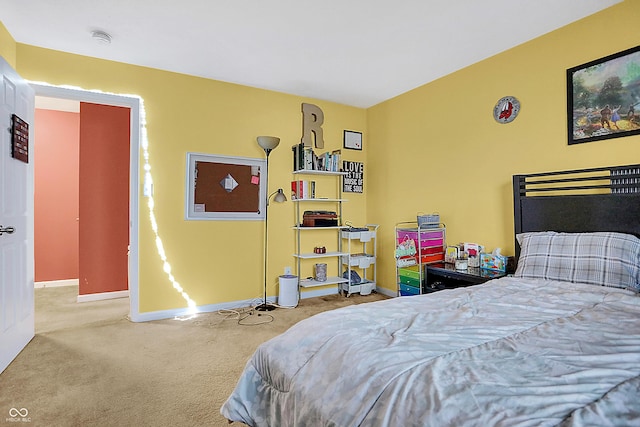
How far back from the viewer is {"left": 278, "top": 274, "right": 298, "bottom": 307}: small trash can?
3906 mm

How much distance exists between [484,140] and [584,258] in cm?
150

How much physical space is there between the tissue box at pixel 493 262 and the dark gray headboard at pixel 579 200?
154 millimetres

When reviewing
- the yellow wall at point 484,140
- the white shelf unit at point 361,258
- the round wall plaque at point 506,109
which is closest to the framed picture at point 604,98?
the yellow wall at point 484,140

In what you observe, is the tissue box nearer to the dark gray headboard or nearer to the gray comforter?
the dark gray headboard

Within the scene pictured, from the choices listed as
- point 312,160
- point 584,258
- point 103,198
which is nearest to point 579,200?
point 584,258

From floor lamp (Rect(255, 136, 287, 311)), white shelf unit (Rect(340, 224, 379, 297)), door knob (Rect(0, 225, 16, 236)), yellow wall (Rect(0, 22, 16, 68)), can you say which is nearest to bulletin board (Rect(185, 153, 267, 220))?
floor lamp (Rect(255, 136, 287, 311))

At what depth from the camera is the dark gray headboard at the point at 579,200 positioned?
225 centimetres

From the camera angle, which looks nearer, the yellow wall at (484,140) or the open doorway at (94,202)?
the yellow wall at (484,140)

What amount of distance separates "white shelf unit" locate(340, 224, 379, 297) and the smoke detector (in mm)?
3111

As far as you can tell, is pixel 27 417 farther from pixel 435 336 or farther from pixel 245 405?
pixel 435 336

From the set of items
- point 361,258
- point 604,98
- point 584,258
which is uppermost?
point 604,98

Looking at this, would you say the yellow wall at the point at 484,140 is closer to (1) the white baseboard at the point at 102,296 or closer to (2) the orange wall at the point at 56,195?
(1) the white baseboard at the point at 102,296

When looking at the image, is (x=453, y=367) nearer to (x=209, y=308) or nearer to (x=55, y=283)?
(x=209, y=308)

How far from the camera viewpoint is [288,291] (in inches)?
154
